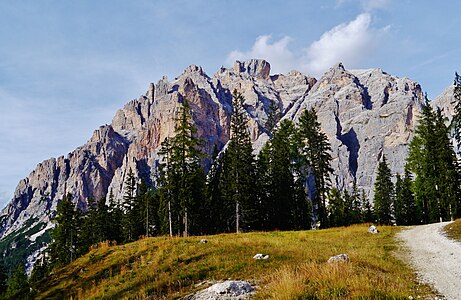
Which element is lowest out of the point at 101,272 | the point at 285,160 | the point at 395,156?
the point at 101,272

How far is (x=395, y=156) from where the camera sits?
646 ft

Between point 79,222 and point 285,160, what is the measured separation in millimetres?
42299

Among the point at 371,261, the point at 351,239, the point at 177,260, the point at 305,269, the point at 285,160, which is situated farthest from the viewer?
the point at 285,160

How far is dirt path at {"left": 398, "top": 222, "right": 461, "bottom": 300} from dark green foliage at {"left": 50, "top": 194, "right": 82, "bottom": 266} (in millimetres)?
57540

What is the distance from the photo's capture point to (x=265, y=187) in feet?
166

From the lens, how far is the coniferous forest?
4216 cm

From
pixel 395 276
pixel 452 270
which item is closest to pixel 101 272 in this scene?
pixel 395 276

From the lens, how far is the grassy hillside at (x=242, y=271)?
887 centimetres

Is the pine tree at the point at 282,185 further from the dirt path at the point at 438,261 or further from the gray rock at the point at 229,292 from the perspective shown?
the gray rock at the point at 229,292

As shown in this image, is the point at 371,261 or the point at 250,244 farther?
the point at 250,244

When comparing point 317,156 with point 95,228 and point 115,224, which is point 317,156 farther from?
point 95,228

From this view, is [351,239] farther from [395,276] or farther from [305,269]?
[305,269]

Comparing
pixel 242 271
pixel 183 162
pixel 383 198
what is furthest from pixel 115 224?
pixel 242 271

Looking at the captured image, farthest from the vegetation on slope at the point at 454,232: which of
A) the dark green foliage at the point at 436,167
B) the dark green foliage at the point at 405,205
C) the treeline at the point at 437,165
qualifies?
the dark green foliage at the point at 405,205
